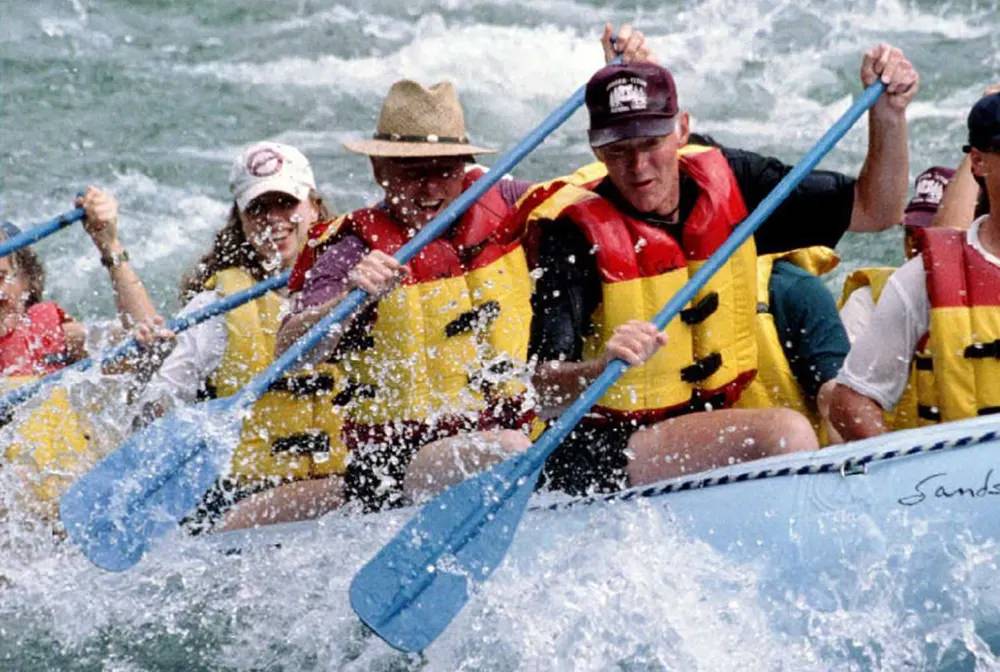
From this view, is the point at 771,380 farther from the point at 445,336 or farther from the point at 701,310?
the point at 445,336

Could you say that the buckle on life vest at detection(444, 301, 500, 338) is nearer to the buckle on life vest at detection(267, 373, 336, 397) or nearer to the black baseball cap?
the buckle on life vest at detection(267, 373, 336, 397)

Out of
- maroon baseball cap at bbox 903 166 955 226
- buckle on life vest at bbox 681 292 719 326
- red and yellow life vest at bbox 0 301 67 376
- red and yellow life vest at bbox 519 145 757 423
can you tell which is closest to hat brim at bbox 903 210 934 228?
maroon baseball cap at bbox 903 166 955 226

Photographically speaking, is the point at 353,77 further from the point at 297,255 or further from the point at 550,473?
the point at 550,473

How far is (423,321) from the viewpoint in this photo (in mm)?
3996

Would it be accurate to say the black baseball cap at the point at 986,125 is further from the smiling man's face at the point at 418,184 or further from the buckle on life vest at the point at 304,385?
the buckle on life vest at the point at 304,385

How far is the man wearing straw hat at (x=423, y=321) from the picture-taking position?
3969 millimetres

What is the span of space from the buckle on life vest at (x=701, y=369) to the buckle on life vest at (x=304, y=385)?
906 mm

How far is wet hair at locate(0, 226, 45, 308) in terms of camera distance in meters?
4.88

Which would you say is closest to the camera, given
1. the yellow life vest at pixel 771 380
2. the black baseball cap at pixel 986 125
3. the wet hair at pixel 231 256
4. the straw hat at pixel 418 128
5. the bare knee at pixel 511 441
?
the black baseball cap at pixel 986 125

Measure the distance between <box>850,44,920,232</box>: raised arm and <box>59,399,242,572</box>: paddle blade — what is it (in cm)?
141

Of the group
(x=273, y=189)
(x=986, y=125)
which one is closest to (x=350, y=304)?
(x=273, y=189)

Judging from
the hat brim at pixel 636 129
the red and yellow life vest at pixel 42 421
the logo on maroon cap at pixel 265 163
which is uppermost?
the hat brim at pixel 636 129

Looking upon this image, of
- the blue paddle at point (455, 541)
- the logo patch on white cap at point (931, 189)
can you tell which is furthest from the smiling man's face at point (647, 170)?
the logo patch on white cap at point (931, 189)

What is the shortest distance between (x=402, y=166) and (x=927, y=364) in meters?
1.18
